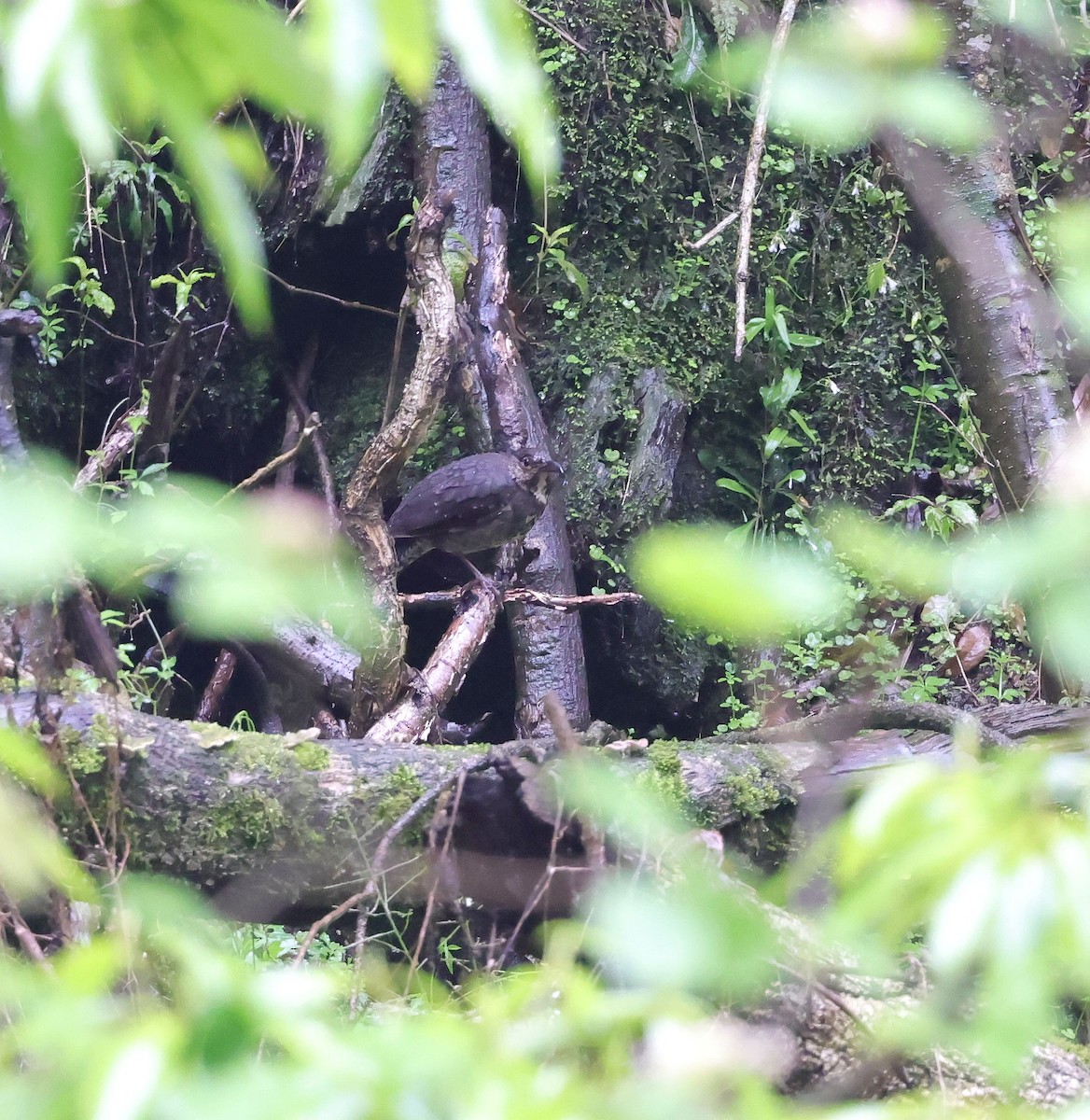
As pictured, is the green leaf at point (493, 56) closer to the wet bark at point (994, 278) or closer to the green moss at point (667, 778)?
the wet bark at point (994, 278)

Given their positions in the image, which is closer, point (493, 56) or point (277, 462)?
point (493, 56)

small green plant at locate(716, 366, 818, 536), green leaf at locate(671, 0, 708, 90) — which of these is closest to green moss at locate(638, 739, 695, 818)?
small green plant at locate(716, 366, 818, 536)

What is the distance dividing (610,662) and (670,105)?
2.67 metres

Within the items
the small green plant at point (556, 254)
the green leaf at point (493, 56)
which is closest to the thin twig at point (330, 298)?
the small green plant at point (556, 254)

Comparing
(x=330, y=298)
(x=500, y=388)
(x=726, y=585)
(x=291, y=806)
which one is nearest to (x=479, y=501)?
(x=500, y=388)

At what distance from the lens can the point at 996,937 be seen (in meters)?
0.60

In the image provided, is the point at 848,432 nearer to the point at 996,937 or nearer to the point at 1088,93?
the point at 1088,93

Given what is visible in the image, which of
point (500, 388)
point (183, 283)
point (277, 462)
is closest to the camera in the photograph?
point (277, 462)

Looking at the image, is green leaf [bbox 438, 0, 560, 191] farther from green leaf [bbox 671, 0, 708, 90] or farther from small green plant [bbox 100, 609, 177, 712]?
green leaf [bbox 671, 0, 708, 90]

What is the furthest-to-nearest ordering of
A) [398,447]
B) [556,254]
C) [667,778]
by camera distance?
[556,254] < [398,447] < [667,778]

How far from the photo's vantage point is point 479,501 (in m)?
4.11

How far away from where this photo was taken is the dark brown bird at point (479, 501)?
161 inches

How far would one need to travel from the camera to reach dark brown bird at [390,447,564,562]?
4.10m

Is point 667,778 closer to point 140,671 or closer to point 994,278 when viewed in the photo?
point 994,278
